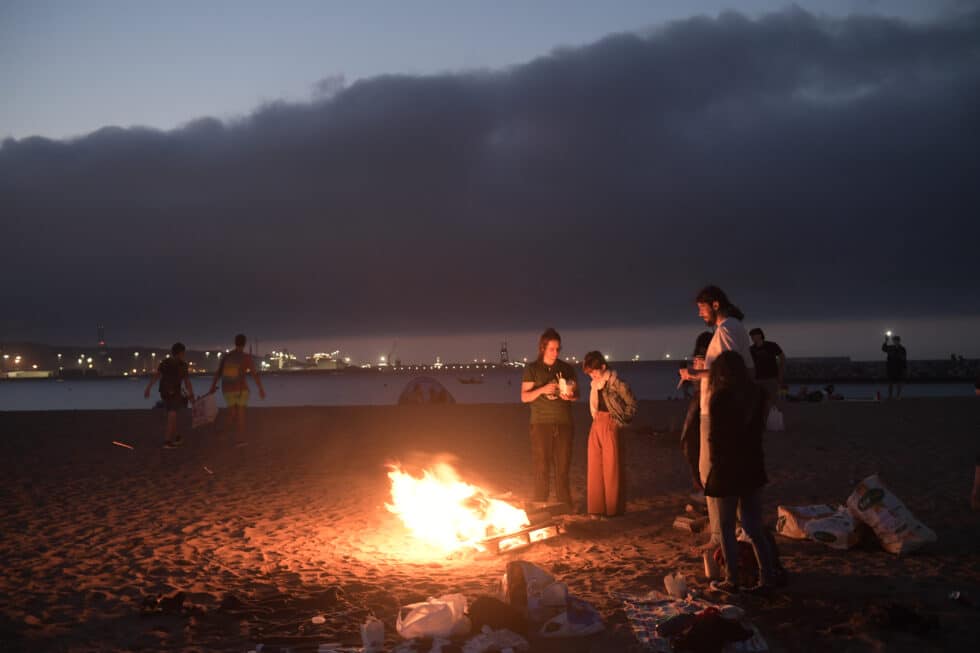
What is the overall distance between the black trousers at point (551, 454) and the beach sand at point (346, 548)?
2.26 feet

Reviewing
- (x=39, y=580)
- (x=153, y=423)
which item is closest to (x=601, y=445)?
(x=39, y=580)

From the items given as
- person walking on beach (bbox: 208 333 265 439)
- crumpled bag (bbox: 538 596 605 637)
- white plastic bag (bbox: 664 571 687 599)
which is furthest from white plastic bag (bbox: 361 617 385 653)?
person walking on beach (bbox: 208 333 265 439)

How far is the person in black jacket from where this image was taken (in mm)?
5133

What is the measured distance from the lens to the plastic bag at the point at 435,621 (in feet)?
15.1

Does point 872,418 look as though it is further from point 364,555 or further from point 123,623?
point 123,623

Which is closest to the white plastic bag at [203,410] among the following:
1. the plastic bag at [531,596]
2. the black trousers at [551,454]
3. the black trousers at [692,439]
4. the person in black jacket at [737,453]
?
the black trousers at [551,454]

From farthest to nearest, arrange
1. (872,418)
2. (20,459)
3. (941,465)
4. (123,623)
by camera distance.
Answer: (872,418) → (20,459) → (941,465) → (123,623)

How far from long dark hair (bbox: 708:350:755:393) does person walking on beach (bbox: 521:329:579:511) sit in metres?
3.17

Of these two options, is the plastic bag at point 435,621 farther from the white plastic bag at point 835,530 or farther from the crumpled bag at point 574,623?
the white plastic bag at point 835,530

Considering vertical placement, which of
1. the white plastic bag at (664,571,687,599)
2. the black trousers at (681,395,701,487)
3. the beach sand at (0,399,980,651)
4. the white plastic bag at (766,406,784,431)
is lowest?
the beach sand at (0,399,980,651)

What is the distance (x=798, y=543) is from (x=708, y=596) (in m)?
2.02

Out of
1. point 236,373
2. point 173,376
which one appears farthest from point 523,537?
point 173,376

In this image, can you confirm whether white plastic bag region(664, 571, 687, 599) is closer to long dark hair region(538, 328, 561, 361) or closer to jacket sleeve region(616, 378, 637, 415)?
jacket sleeve region(616, 378, 637, 415)

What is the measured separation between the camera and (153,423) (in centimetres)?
2033
